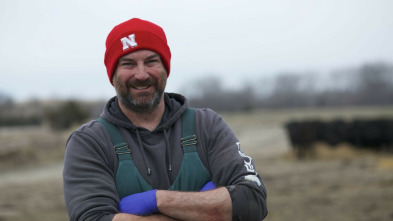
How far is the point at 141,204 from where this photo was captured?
2.02 metres

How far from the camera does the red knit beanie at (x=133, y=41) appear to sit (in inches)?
88.9

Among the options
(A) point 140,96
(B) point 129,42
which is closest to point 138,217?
(A) point 140,96

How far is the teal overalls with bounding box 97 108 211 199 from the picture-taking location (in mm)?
2139

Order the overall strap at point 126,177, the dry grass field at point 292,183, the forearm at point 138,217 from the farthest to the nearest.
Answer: the dry grass field at point 292,183, the overall strap at point 126,177, the forearm at point 138,217

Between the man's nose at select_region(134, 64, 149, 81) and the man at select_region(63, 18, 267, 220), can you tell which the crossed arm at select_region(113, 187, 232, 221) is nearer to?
the man at select_region(63, 18, 267, 220)

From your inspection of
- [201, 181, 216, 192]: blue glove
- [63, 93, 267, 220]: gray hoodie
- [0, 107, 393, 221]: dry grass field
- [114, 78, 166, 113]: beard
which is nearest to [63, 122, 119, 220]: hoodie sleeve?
[63, 93, 267, 220]: gray hoodie

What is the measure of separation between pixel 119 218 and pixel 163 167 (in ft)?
1.18

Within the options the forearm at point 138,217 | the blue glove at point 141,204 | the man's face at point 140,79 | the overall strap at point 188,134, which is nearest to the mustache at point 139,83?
the man's face at point 140,79

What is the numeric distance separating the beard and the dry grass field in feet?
20.4

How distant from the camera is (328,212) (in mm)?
8258

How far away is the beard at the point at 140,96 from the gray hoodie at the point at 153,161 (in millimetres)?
90

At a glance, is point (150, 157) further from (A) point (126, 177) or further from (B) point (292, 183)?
(B) point (292, 183)

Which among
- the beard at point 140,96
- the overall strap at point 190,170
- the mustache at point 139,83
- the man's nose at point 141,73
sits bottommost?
the overall strap at point 190,170

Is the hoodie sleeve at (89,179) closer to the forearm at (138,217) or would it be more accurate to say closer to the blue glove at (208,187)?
the forearm at (138,217)
